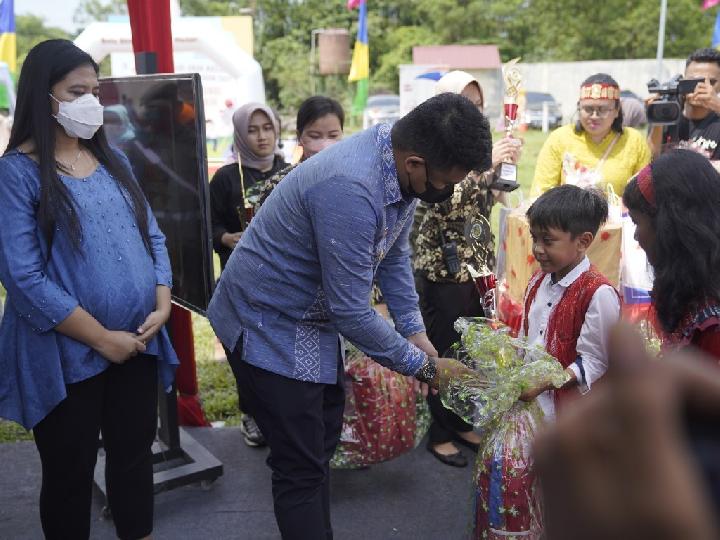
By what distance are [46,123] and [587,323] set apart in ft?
5.57

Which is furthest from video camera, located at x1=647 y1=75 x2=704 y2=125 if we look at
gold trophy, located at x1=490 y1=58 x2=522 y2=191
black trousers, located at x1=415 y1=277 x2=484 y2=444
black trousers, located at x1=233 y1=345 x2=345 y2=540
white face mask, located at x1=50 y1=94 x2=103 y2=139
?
white face mask, located at x1=50 y1=94 x2=103 y2=139

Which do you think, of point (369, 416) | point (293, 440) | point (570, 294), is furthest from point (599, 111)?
point (293, 440)

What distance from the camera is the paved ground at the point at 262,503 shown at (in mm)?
2900

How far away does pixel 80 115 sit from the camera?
7.14 feet

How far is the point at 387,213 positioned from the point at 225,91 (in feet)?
28.3

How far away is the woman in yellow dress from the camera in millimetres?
3639

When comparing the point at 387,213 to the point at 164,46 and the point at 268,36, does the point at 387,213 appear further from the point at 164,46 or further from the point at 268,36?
the point at 268,36

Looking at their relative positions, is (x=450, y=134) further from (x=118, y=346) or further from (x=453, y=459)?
(x=453, y=459)

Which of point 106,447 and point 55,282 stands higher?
point 55,282

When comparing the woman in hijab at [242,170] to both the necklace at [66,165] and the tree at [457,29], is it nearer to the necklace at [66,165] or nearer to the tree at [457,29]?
the necklace at [66,165]

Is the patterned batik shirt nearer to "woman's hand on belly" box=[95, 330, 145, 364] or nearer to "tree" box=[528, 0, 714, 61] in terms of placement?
"woman's hand on belly" box=[95, 330, 145, 364]

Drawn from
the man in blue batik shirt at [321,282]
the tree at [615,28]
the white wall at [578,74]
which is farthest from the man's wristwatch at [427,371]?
the tree at [615,28]

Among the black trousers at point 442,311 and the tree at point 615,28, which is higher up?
the tree at point 615,28

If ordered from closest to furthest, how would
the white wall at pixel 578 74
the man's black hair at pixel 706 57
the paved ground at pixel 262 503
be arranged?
the paved ground at pixel 262 503 < the man's black hair at pixel 706 57 < the white wall at pixel 578 74
